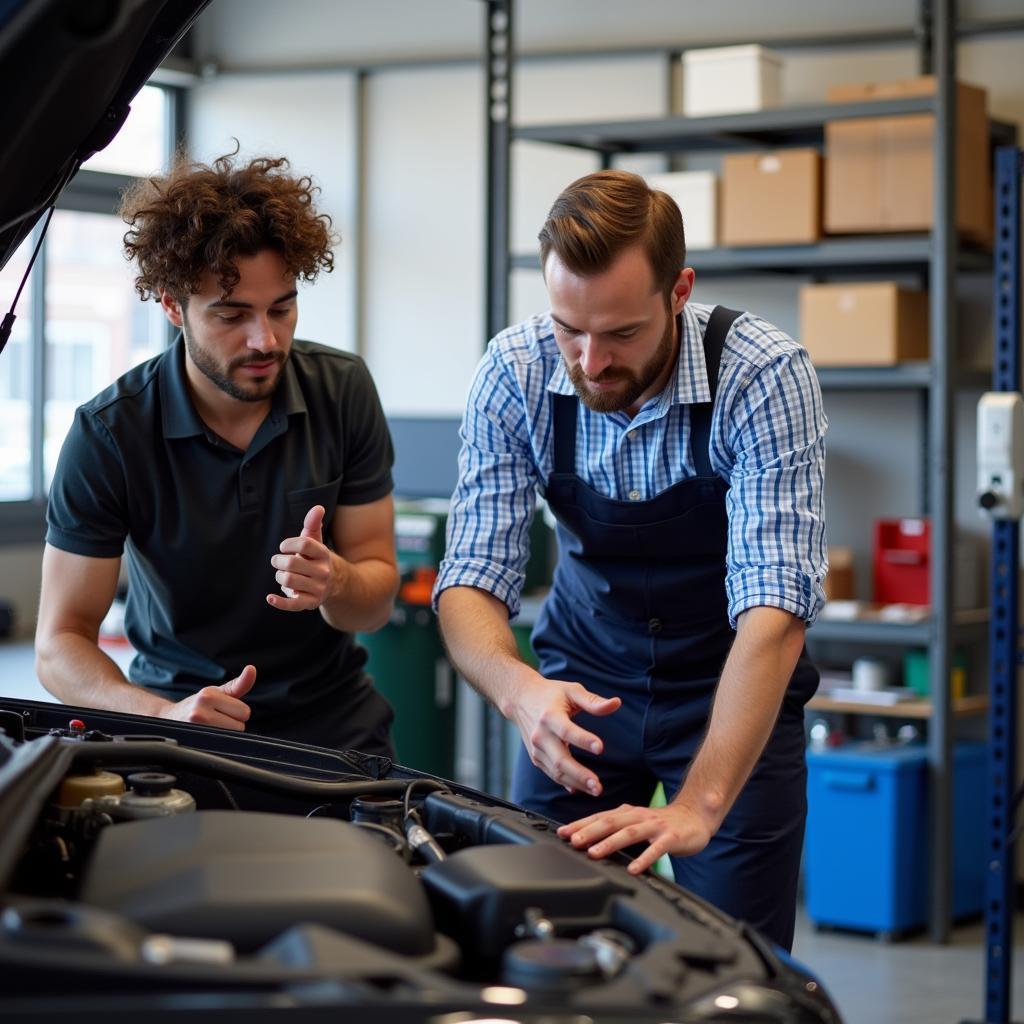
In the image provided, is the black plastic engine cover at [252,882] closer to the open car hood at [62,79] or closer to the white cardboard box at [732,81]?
the open car hood at [62,79]

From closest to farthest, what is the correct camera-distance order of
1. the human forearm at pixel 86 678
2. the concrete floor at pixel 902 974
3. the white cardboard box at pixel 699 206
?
1. the human forearm at pixel 86 678
2. the concrete floor at pixel 902 974
3. the white cardboard box at pixel 699 206

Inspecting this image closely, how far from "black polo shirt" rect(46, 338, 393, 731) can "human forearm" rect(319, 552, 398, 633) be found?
2.3 inches

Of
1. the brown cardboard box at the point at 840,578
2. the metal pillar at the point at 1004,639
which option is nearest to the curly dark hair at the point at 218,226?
the metal pillar at the point at 1004,639

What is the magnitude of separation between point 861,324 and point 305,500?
2467mm

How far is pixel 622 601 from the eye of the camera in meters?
2.18

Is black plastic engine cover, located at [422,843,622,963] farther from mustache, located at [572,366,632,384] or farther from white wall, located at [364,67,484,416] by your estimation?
white wall, located at [364,67,484,416]

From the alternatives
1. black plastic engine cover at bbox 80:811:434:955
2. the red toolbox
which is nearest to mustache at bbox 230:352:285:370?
black plastic engine cover at bbox 80:811:434:955

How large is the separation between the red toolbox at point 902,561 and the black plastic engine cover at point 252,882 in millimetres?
3460

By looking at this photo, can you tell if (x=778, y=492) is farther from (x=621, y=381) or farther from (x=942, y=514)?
(x=942, y=514)

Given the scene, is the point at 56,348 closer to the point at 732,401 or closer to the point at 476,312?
the point at 476,312

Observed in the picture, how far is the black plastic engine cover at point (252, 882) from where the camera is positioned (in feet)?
3.59

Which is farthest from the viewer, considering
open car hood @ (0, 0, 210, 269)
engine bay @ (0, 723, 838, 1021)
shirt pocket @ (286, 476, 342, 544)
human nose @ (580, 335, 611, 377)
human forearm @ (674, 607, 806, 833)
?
shirt pocket @ (286, 476, 342, 544)

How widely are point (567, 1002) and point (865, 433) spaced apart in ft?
13.1

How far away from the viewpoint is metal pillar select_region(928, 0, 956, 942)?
13.1 ft
